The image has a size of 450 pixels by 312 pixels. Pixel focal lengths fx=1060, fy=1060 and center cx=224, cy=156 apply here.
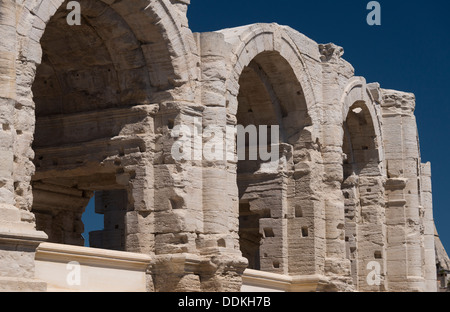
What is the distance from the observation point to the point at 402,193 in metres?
23.5

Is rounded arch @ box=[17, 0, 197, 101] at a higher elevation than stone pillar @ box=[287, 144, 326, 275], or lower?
higher

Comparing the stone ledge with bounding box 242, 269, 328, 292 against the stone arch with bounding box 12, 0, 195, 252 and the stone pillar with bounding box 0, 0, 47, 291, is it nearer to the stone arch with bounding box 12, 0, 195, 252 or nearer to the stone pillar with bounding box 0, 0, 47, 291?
the stone arch with bounding box 12, 0, 195, 252

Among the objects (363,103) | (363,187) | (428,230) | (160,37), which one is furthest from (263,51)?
(428,230)

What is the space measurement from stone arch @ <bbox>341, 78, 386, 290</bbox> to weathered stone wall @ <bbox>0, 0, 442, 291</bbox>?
0.05 metres

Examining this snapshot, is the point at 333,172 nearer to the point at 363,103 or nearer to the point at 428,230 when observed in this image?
the point at 363,103

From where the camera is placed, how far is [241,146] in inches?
774

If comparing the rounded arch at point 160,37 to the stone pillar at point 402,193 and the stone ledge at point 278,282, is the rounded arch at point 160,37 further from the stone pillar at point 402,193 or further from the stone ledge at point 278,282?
the stone pillar at point 402,193

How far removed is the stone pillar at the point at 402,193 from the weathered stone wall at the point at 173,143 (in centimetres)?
73

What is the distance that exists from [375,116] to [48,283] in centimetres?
1136

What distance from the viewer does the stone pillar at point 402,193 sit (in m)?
23.3

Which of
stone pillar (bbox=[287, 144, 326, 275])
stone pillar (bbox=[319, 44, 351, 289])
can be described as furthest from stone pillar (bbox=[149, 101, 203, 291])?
stone pillar (bbox=[319, 44, 351, 289])

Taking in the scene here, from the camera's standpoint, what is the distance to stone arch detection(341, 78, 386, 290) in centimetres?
2255

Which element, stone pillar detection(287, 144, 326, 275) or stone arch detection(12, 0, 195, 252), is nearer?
stone arch detection(12, 0, 195, 252)

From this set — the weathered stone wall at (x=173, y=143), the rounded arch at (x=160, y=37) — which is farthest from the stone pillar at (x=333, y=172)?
the rounded arch at (x=160, y=37)
